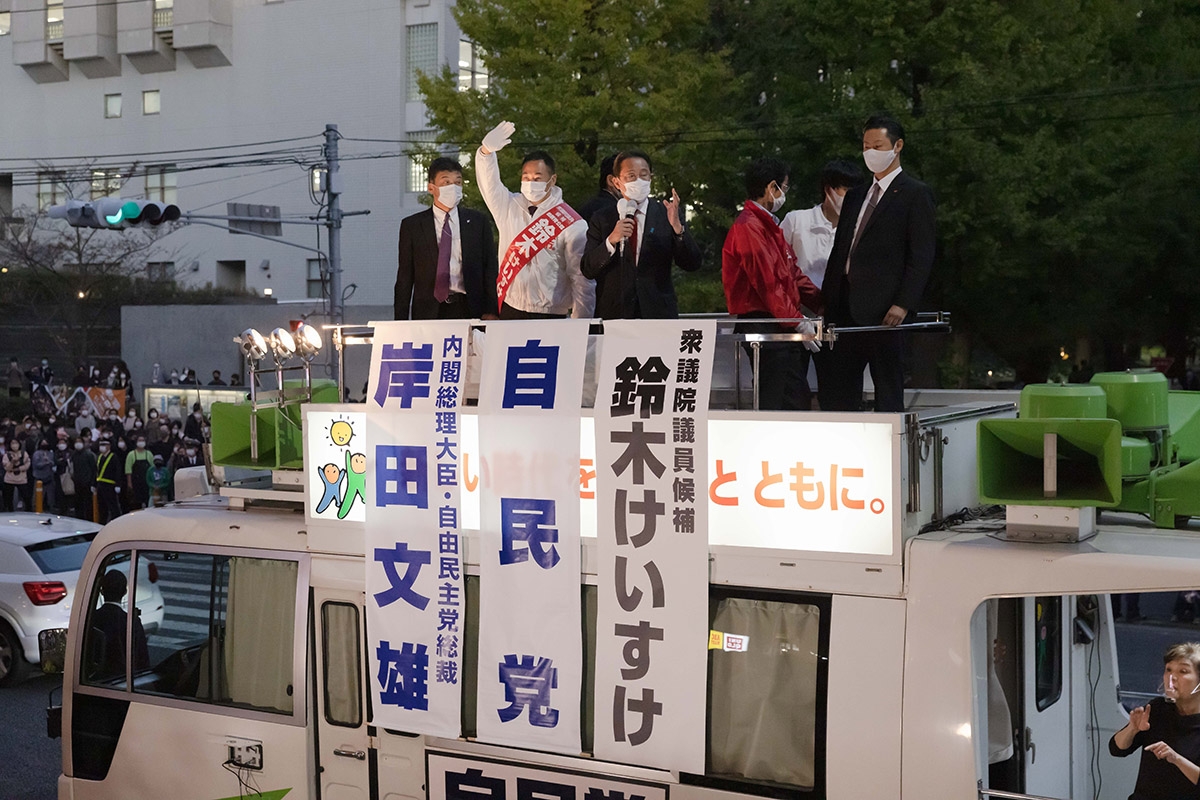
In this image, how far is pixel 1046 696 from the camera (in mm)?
5113

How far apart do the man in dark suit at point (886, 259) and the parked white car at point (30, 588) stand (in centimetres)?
912

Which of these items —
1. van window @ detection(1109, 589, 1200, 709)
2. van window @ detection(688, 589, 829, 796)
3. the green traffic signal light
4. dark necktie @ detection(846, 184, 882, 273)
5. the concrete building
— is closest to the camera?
van window @ detection(688, 589, 829, 796)

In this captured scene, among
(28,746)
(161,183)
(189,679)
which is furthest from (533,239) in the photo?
(161,183)

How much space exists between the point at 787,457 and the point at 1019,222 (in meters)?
16.8

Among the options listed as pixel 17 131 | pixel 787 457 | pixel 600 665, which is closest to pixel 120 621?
pixel 600 665

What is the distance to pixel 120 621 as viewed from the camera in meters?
5.93

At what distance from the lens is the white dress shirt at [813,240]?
711cm

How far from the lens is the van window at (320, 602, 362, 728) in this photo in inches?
207

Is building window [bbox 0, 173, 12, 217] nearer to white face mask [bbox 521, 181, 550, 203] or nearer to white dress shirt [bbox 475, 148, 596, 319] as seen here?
white dress shirt [bbox 475, 148, 596, 319]

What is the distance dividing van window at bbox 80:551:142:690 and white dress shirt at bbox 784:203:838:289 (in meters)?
3.87

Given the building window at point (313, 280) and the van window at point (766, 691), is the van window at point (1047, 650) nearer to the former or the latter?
the van window at point (766, 691)

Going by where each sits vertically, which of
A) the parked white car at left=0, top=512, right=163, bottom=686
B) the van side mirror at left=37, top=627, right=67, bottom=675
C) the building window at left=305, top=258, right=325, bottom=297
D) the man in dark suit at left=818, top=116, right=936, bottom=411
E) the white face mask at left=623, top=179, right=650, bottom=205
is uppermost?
the building window at left=305, top=258, right=325, bottom=297

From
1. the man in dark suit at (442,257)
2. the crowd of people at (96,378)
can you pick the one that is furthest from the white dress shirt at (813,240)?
the crowd of people at (96,378)

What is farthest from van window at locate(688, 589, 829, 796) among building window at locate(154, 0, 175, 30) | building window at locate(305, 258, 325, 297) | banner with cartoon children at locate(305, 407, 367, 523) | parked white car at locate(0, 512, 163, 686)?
building window at locate(154, 0, 175, 30)
